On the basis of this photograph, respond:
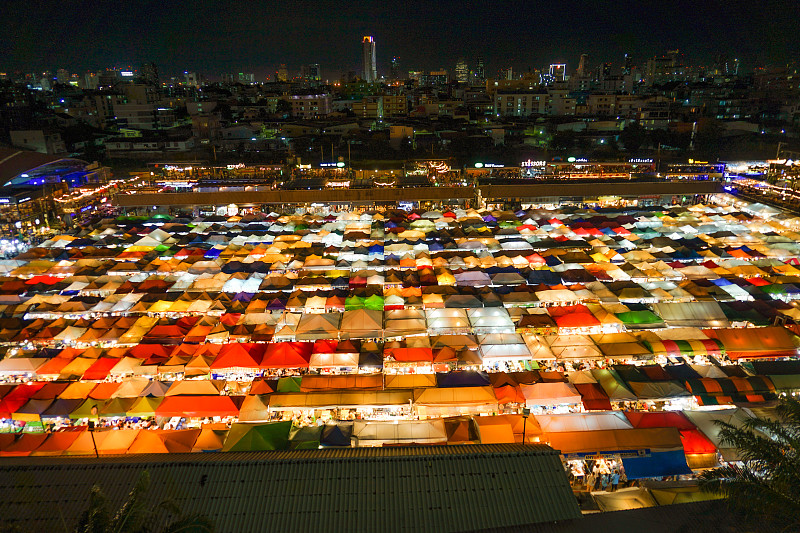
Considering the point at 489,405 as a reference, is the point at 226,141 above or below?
above

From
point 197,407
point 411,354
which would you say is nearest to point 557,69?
point 411,354

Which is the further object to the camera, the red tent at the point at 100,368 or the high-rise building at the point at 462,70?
the high-rise building at the point at 462,70

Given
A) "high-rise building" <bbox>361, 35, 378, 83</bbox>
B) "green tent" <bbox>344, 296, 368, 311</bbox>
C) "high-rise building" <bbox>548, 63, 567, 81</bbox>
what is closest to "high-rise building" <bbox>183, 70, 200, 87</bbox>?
"high-rise building" <bbox>361, 35, 378, 83</bbox>

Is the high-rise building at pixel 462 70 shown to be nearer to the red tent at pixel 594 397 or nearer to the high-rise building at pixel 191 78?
the high-rise building at pixel 191 78

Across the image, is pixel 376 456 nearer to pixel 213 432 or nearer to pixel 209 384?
pixel 213 432

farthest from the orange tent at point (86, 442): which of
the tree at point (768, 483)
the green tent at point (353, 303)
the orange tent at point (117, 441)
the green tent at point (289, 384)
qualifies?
the tree at point (768, 483)

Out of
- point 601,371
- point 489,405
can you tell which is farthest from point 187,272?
point 601,371

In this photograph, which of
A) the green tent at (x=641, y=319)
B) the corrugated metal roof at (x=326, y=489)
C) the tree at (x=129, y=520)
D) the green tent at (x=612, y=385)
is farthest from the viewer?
the green tent at (x=641, y=319)

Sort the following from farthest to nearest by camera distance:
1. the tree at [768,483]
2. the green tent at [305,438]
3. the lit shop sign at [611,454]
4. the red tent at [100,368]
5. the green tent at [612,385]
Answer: the red tent at [100,368] < the green tent at [612,385] < the green tent at [305,438] < the lit shop sign at [611,454] < the tree at [768,483]
